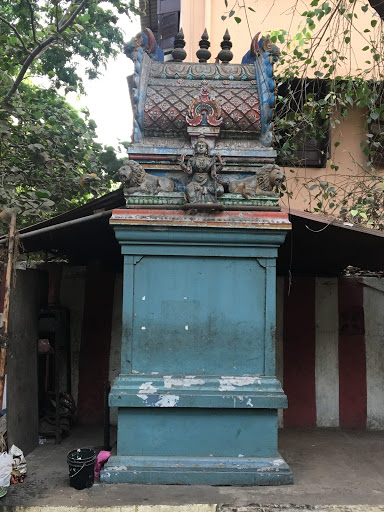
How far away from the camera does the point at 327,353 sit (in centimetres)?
642

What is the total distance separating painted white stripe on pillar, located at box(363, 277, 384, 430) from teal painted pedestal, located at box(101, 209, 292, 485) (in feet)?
9.41

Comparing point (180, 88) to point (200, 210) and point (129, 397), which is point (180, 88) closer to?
point (200, 210)

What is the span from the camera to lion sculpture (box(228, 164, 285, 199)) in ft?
13.9

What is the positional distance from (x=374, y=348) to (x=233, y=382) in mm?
3210

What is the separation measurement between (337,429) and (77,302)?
3.73 meters

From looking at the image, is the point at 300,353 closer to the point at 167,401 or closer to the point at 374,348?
the point at 374,348

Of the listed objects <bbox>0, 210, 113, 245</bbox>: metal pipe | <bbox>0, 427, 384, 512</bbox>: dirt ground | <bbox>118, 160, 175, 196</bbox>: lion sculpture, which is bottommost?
<bbox>0, 427, 384, 512</bbox>: dirt ground

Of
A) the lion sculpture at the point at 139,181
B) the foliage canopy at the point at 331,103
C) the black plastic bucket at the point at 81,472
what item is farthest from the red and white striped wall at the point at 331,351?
the black plastic bucket at the point at 81,472

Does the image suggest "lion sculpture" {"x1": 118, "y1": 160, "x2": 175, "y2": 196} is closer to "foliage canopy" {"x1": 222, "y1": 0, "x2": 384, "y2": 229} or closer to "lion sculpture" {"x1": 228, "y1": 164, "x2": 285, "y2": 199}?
"lion sculpture" {"x1": 228, "y1": 164, "x2": 285, "y2": 199}

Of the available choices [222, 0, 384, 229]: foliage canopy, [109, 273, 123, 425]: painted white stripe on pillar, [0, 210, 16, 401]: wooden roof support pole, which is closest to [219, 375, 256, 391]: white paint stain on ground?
[0, 210, 16, 401]: wooden roof support pole

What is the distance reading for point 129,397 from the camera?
391 cm

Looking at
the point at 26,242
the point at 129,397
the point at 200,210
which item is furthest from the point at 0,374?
the point at 200,210

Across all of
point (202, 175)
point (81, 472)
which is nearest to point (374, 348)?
point (202, 175)

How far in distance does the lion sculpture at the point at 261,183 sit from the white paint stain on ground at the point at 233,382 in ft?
5.05
